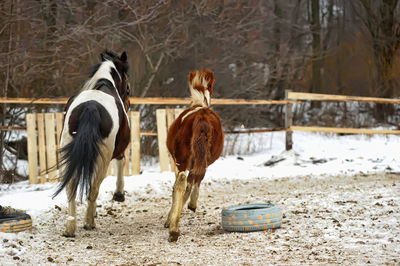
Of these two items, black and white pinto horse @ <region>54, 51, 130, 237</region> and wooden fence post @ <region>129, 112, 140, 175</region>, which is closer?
black and white pinto horse @ <region>54, 51, 130, 237</region>

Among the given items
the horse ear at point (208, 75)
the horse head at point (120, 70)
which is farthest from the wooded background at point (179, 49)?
the horse ear at point (208, 75)

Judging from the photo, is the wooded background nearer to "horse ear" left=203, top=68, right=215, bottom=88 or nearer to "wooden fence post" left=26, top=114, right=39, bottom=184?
"wooden fence post" left=26, top=114, right=39, bottom=184

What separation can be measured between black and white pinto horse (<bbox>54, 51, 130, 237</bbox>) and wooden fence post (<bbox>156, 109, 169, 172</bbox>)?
3.51m

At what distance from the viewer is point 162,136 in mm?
9398

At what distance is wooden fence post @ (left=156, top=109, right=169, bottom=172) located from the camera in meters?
9.31

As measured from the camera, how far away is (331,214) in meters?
5.49

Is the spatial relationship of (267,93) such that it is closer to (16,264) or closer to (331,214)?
(331,214)

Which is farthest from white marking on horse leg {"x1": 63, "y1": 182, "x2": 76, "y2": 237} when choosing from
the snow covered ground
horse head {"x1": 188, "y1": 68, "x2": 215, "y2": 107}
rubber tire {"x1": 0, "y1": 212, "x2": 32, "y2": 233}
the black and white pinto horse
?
horse head {"x1": 188, "y1": 68, "x2": 215, "y2": 107}

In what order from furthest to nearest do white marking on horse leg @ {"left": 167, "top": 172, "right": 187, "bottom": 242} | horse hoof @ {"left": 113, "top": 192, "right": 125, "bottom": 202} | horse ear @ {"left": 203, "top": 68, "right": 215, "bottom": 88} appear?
1. horse hoof @ {"left": 113, "top": 192, "right": 125, "bottom": 202}
2. horse ear @ {"left": 203, "top": 68, "right": 215, "bottom": 88}
3. white marking on horse leg @ {"left": 167, "top": 172, "right": 187, "bottom": 242}

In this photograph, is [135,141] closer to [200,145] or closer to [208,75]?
[208,75]

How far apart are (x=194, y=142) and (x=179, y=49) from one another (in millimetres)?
6986

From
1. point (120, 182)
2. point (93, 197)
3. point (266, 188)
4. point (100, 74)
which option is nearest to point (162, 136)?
point (266, 188)

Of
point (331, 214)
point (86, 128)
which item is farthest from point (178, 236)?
point (331, 214)

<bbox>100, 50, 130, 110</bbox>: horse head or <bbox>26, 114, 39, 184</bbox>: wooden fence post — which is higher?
<bbox>100, 50, 130, 110</bbox>: horse head
